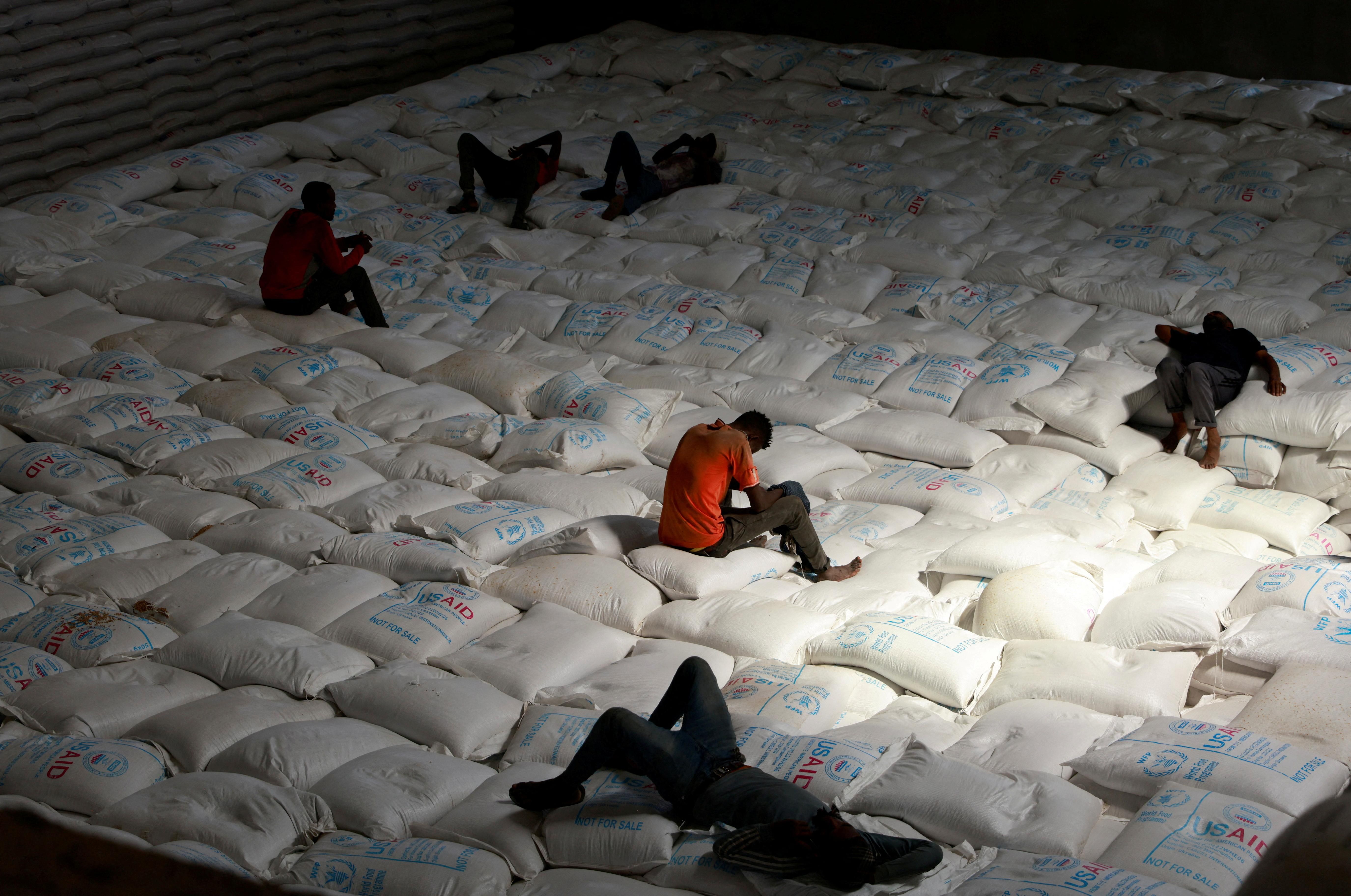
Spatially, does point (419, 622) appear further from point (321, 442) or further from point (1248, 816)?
point (1248, 816)

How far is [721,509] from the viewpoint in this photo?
400cm

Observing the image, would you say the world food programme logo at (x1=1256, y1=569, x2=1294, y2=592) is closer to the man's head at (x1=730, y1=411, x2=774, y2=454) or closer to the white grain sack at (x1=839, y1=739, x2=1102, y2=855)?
the white grain sack at (x1=839, y1=739, x2=1102, y2=855)

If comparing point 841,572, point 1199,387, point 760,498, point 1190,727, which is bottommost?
point 841,572

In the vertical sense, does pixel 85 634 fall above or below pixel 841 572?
above

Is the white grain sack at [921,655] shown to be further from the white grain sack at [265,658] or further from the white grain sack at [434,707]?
the white grain sack at [265,658]

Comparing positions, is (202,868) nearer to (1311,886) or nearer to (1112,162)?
(1311,886)

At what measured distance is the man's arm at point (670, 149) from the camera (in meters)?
7.37

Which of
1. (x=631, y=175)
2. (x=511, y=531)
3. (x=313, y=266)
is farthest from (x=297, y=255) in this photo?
(x=511, y=531)

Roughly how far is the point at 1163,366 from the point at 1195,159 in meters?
3.04

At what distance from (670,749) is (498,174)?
5.29 m

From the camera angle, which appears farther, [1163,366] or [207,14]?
[207,14]

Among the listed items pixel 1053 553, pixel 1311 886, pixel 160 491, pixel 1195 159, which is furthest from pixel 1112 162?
pixel 1311 886

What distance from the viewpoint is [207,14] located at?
8.55 metres

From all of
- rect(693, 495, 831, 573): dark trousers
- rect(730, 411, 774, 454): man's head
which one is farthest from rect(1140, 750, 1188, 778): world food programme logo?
rect(730, 411, 774, 454): man's head
